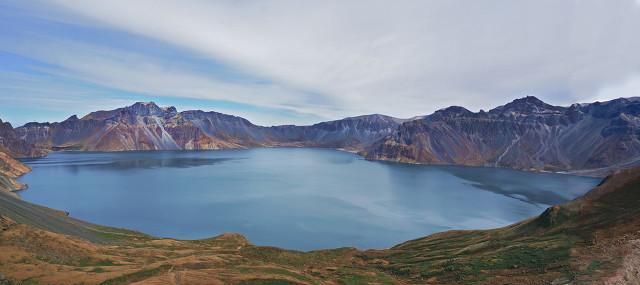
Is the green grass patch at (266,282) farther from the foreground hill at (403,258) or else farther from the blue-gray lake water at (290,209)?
the blue-gray lake water at (290,209)

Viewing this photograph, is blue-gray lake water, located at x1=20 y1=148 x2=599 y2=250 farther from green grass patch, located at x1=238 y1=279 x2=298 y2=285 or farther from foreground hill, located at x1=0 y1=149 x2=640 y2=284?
green grass patch, located at x1=238 y1=279 x2=298 y2=285

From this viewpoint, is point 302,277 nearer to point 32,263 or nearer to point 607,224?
point 32,263

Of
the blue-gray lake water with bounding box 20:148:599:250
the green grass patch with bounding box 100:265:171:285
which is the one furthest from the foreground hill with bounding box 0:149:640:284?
the blue-gray lake water with bounding box 20:148:599:250

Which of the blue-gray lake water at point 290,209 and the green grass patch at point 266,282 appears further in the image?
the blue-gray lake water at point 290,209

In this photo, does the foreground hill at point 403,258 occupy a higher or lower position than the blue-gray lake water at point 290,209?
higher

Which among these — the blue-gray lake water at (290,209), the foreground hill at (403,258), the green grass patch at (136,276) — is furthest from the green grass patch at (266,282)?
the blue-gray lake water at (290,209)

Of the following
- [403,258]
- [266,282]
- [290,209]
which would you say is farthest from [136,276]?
[290,209]

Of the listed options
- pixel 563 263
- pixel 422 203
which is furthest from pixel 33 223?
pixel 422 203

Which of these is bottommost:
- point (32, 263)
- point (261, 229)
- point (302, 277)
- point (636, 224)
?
point (261, 229)

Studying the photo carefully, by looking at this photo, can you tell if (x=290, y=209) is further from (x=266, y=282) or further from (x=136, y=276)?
(x=136, y=276)
